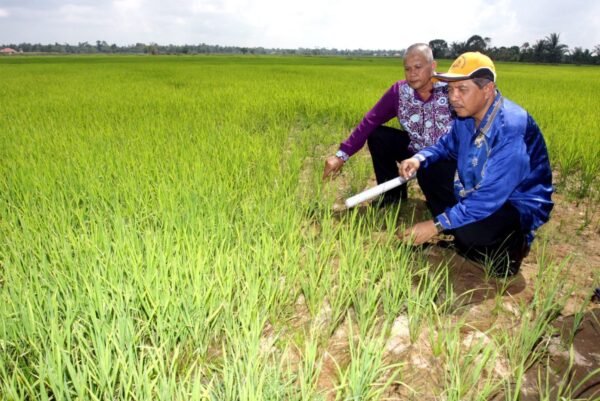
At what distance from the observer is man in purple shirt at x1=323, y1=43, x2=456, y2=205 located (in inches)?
80.5

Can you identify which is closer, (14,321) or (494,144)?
(14,321)

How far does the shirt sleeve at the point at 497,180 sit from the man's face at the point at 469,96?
0.54 ft

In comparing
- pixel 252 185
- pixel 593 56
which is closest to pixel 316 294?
pixel 252 185

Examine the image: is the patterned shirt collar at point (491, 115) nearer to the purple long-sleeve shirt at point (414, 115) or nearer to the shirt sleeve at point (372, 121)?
the purple long-sleeve shirt at point (414, 115)

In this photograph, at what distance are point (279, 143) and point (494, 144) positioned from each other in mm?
2251

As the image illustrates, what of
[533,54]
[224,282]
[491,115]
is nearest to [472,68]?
[491,115]

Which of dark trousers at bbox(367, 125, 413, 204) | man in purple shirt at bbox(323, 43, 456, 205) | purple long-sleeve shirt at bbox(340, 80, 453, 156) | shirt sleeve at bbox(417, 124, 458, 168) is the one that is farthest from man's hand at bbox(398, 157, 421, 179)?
dark trousers at bbox(367, 125, 413, 204)

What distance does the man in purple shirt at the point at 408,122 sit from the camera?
2045mm

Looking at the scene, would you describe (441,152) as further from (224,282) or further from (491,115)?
(224,282)

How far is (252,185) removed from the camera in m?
2.48

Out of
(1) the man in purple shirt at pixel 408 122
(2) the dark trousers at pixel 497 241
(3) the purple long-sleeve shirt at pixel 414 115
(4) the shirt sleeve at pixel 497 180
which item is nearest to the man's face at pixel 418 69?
(1) the man in purple shirt at pixel 408 122

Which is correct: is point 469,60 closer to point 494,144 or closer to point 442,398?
point 494,144

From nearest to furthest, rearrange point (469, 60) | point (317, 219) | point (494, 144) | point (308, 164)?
point (469, 60)
point (494, 144)
point (317, 219)
point (308, 164)

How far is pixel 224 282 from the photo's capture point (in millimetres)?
1355
